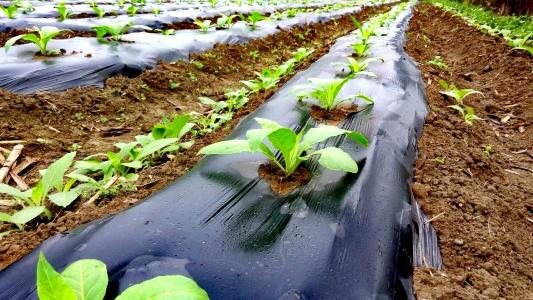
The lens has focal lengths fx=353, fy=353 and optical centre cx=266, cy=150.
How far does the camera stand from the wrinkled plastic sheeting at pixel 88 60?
2.89 metres

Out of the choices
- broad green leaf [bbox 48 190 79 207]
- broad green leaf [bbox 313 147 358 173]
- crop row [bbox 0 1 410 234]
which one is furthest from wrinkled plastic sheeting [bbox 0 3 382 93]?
broad green leaf [bbox 313 147 358 173]

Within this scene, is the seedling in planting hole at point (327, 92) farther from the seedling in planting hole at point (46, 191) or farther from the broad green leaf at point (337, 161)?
the seedling in planting hole at point (46, 191)

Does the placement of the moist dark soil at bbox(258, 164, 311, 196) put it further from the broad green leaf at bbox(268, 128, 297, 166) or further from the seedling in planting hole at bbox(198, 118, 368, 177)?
the broad green leaf at bbox(268, 128, 297, 166)

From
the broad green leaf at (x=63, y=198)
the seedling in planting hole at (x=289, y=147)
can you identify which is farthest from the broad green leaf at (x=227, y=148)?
the broad green leaf at (x=63, y=198)

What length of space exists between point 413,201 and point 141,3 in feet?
28.9

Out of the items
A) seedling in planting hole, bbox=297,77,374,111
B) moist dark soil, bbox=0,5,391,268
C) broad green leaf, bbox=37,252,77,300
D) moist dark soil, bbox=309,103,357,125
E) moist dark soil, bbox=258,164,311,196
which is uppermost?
seedling in planting hole, bbox=297,77,374,111

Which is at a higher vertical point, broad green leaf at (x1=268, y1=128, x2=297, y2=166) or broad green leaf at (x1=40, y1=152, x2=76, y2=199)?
broad green leaf at (x1=268, y1=128, x2=297, y2=166)

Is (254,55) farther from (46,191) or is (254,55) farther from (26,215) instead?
(26,215)

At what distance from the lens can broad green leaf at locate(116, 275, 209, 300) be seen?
70 centimetres

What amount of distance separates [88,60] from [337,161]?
9.49 ft

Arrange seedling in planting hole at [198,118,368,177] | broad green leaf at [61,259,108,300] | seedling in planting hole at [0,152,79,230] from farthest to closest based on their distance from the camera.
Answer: seedling in planting hole at [0,152,79,230]
seedling in planting hole at [198,118,368,177]
broad green leaf at [61,259,108,300]

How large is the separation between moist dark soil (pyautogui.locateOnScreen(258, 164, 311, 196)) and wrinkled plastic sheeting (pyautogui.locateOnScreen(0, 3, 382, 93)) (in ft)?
7.87

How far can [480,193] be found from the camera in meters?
1.58

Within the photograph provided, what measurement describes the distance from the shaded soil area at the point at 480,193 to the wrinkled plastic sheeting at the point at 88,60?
2766 millimetres
